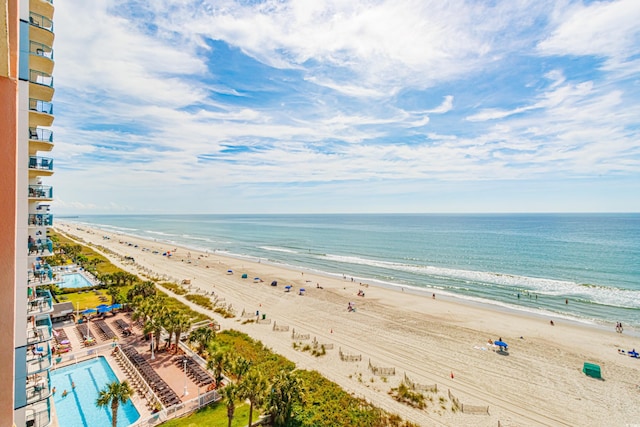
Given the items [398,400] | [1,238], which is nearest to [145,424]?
[398,400]

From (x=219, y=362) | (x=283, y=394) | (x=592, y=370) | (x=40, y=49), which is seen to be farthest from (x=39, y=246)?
(x=592, y=370)

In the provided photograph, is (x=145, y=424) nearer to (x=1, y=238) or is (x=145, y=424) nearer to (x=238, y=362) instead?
(x=238, y=362)

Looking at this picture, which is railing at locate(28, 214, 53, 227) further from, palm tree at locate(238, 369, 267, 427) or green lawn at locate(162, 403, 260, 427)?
green lawn at locate(162, 403, 260, 427)

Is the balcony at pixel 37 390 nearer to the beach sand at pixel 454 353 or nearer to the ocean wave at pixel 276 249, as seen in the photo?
the beach sand at pixel 454 353

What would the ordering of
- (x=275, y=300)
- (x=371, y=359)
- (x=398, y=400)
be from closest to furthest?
(x=398, y=400) → (x=371, y=359) → (x=275, y=300)

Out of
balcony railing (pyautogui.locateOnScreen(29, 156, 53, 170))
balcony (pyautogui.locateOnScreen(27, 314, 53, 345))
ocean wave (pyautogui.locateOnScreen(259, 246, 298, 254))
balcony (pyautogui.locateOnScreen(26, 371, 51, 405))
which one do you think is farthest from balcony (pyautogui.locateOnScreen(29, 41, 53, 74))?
ocean wave (pyautogui.locateOnScreen(259, 246, 298, 254))

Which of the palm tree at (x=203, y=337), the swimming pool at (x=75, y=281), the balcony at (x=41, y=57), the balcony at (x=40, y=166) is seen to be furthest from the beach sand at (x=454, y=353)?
the balcony at (x=41, y=57)

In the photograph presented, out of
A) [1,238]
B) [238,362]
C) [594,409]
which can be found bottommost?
[594,409]

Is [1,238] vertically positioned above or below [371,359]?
above
